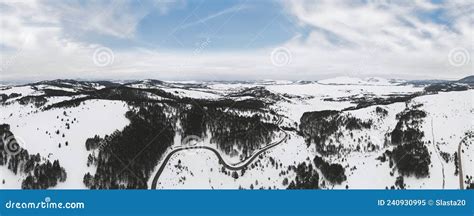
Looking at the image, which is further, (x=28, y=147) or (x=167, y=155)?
(x=167, y=155)

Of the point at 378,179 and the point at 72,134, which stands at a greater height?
the point at 72,134

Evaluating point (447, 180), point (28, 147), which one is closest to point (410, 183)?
point (447, 180)

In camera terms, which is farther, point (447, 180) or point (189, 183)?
point (189, 183)

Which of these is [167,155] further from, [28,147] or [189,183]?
[28,147]

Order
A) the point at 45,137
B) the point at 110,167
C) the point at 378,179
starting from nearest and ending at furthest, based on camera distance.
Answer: the point at 378,179 → the point at 110,167 → the point at 45,137

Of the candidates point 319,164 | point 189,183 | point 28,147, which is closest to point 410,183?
point 319,164

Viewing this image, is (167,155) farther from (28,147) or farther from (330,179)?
(330,179)

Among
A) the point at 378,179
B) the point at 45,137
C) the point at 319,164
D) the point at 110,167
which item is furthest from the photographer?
the point at 45,137

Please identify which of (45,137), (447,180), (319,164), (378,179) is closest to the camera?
(447,180)

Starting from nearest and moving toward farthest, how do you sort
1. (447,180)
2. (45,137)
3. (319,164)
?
(447,180)
(319,164)
(45,137)
